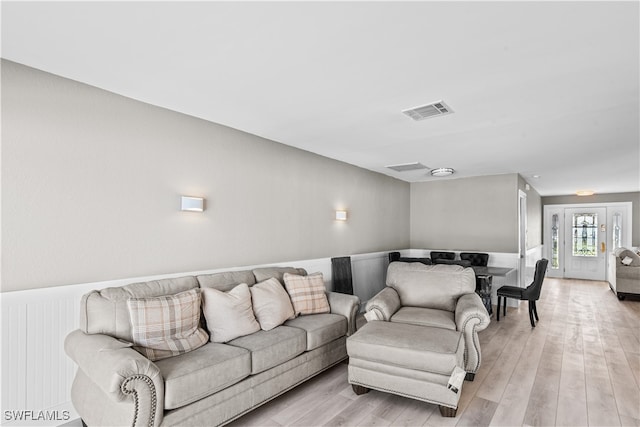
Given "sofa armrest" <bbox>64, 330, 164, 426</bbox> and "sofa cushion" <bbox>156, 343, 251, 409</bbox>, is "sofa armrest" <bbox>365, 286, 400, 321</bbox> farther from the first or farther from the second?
"sofa armrest" <bbox>64, 330, 164, 426</bbox>

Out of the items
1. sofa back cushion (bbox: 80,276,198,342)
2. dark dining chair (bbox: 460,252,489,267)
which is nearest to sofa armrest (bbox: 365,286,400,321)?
sofa back cushion (bbox: 80,276,198,342)

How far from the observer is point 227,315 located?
2.86 metres

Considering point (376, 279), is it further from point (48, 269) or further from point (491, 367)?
point (48, 269)

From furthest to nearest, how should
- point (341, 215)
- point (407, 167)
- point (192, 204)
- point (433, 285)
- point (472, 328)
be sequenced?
point (407, 167) < point (341, 215) < point (433, 285) < point (192, 204) < point (472, 328)

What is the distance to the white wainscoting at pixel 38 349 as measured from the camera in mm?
2273

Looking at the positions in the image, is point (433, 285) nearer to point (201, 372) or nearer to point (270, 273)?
point (270, 273)

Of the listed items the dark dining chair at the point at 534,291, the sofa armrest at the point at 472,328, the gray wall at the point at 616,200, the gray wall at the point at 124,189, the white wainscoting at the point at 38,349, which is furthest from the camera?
the gray wall at the point at 616,200

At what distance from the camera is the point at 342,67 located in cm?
236

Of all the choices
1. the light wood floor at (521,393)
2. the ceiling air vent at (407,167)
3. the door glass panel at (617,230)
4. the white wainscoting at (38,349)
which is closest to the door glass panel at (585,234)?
the door glass panel at (617,230)

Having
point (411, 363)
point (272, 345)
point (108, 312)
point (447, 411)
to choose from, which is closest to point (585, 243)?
point (447, 411)

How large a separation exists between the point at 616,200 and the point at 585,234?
1.16 metres

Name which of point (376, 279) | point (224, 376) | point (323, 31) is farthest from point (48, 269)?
point (376, 279)

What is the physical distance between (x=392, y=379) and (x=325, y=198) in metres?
2.90

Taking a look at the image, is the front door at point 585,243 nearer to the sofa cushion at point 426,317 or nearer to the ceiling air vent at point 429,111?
the sofa cushion at point 426,317
